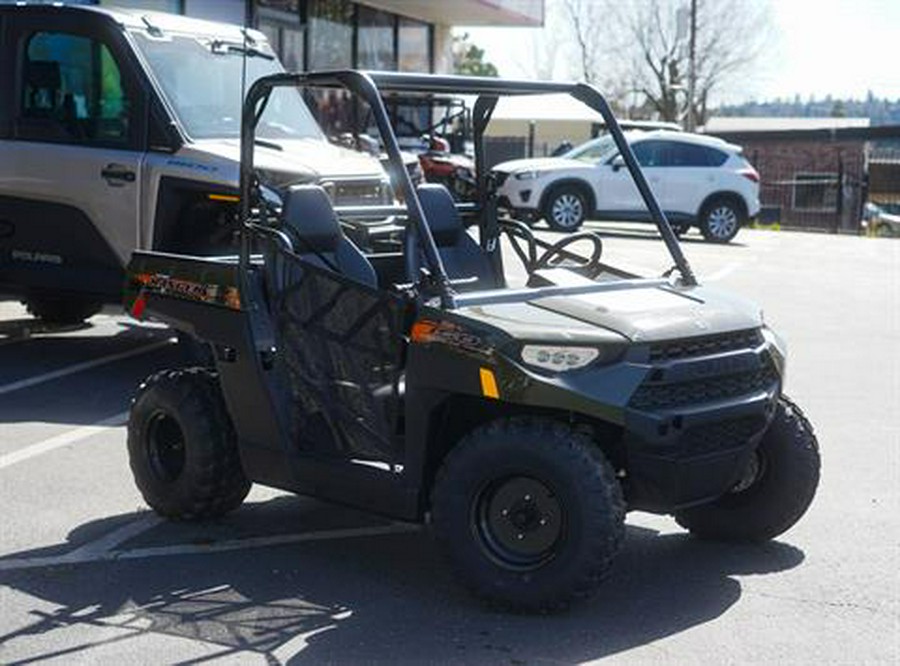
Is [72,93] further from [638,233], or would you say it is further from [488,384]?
[638,233]

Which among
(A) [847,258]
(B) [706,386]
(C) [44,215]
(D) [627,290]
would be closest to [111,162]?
(C) [44,215]

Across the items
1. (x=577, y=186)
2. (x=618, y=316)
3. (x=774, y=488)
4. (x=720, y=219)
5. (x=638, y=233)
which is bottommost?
(x=774, y=488)

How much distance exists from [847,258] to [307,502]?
52.0 feet

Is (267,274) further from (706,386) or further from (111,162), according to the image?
(111,162)

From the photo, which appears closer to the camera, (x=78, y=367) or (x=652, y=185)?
(x=78, y=367)

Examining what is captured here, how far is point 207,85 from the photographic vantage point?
10070 mm

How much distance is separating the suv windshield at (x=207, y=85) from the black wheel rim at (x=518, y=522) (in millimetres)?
5333

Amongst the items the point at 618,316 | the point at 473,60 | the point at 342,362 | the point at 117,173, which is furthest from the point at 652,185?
the point at 473,60

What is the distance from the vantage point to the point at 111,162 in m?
9.55

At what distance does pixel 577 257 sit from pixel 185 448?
2034mm

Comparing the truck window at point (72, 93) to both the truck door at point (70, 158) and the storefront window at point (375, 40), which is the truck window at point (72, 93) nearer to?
the truck door at point (70, 158)

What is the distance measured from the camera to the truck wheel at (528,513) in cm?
477

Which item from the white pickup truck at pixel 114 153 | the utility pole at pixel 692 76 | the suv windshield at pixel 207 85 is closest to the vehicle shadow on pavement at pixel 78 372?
the white pickup truck at pixel 114 153

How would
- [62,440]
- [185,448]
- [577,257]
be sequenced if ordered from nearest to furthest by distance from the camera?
[185,448] → [577,257] → [62,440]
